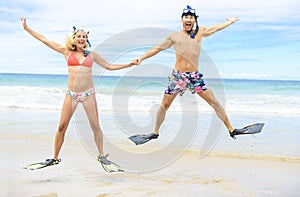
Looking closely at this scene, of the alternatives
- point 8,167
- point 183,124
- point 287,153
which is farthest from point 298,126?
point 8,167

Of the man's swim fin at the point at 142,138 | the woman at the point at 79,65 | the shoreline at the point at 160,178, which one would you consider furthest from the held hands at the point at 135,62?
the shoreline at the point at 160,178

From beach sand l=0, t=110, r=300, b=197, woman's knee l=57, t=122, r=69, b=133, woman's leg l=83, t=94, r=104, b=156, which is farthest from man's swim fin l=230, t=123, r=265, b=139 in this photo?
woman's knee l=57, t=122, r=69, b=133

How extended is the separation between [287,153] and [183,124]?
480 cm

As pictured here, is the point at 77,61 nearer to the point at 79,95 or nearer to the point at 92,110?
the point at 79,95

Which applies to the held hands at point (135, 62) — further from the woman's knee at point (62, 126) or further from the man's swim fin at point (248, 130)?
the man's swim fin at point (248, 130)

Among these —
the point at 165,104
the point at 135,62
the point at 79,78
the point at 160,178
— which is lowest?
the point at 160,178

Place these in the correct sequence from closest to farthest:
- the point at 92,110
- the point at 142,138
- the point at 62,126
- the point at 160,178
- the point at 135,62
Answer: the point at 135,62
the point at 92,110
the point at 62,126
the point at 142,138
the point at 160,178

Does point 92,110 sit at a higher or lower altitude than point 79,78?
lower

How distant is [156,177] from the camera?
7.95 meters

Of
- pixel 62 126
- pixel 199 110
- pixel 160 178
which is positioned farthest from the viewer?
pixel 199 110

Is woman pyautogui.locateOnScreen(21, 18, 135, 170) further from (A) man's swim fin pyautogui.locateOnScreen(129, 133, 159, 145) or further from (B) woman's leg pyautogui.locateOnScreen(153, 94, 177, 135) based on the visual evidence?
(A) man's swim fin pyautogui.locateOnScreen(129, 133, 159, 145)

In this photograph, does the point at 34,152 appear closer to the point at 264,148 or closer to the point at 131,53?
the point at 131,53

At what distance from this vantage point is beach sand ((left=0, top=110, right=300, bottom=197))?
7.11 metres

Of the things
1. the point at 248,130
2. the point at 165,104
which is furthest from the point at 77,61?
the point at 248,130
